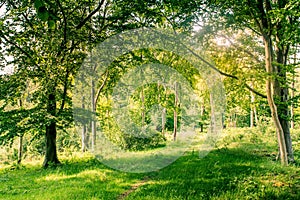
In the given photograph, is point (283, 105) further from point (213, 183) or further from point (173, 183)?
point (173, 183)

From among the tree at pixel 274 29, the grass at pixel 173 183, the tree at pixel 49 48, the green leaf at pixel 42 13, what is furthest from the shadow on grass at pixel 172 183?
the green leaf at pixel 42 13

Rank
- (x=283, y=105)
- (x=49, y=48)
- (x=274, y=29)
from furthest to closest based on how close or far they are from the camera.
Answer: (x=283, y=105)
(x=49, y=48)
(x=274, y=29)

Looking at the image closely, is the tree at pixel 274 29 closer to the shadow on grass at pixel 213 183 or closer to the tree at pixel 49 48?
the shadow on grass at pixel 213 183

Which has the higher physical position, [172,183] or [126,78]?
[126,78]

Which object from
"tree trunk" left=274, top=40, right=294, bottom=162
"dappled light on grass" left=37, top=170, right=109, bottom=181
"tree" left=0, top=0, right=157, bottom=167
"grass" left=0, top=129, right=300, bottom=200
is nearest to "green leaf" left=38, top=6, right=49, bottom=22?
"grass" left=0, top=129, right=300, bottom=200

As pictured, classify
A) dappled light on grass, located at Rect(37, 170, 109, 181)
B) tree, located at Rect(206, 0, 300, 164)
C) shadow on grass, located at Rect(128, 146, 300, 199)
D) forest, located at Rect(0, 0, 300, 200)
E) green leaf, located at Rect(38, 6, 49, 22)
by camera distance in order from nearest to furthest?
green leaf, located at Rect(38, 6, 49, 22), shadow on grass, located at Rect(128, 146, 300, 199), forest, located at Rect(0, 0, 300, 200), tree, located at Rect(206, 0, 300, 164), dappled light on grass, located at Rect(37, 170, 109, 181)

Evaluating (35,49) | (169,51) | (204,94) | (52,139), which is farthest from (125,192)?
(204,94)

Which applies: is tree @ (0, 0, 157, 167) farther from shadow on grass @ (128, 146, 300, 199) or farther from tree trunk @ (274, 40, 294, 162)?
tree trunk @ (274, 40, 294, 162)

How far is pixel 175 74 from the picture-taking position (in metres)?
24.9

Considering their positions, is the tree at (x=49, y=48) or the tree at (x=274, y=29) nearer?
the tree at (x=274, y=29)

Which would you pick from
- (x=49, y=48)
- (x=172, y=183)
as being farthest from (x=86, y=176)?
(x=49, y=48)

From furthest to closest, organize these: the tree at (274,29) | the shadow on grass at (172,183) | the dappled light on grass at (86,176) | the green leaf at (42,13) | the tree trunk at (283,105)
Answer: the tree trunk at (283,105) < the dappled light on grass at (86,176) < the tree at (274,29) < the shadow on grass at (172,183) < the green leaf at (42,13)

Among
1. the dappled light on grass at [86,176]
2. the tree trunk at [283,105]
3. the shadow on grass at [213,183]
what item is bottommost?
the dappled light on grass at [86,176]

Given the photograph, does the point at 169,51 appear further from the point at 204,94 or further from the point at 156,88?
the point at 204,94
